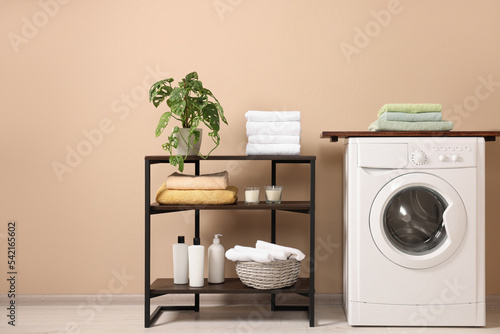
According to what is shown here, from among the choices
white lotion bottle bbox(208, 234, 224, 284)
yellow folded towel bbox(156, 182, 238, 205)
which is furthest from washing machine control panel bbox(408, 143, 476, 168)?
white lotion bottle bbox(208, 234, 224, 284)

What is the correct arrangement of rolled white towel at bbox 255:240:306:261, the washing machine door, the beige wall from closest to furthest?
the washing machine door
rolled white towel at bbox 255:240:306:261
the beige wall

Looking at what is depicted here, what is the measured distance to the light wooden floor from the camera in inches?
98.2

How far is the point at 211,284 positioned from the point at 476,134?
1479mm

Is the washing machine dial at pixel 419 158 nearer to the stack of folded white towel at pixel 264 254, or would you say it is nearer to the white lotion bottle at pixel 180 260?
the stack of folded white towel at pixel 264 254

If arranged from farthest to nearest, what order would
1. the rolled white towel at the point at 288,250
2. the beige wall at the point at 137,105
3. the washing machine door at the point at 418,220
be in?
the beige wall at the point at 137,105 → the rolled white towel at the point at 288,250 → the washing machine door at the point at 418,220

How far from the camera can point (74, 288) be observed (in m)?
3.00

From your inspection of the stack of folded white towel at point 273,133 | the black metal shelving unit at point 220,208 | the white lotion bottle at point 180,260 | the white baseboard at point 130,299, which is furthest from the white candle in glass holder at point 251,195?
the white baseboard at point 130,299

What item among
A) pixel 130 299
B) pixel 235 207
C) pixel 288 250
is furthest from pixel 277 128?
pixel 130 299

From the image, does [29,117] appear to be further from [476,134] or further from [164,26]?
[476,134]

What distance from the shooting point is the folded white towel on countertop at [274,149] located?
8.50 feet

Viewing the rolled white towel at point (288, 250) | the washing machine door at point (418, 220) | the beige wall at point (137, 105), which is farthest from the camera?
the beige wall at point (137, 105)

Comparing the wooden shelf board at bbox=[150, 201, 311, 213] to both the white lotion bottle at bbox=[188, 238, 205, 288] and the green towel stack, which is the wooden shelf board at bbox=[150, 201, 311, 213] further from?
the green towel stack

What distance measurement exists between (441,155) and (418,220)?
33 centimetres

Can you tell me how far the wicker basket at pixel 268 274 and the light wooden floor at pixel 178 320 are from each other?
0.20 meters
